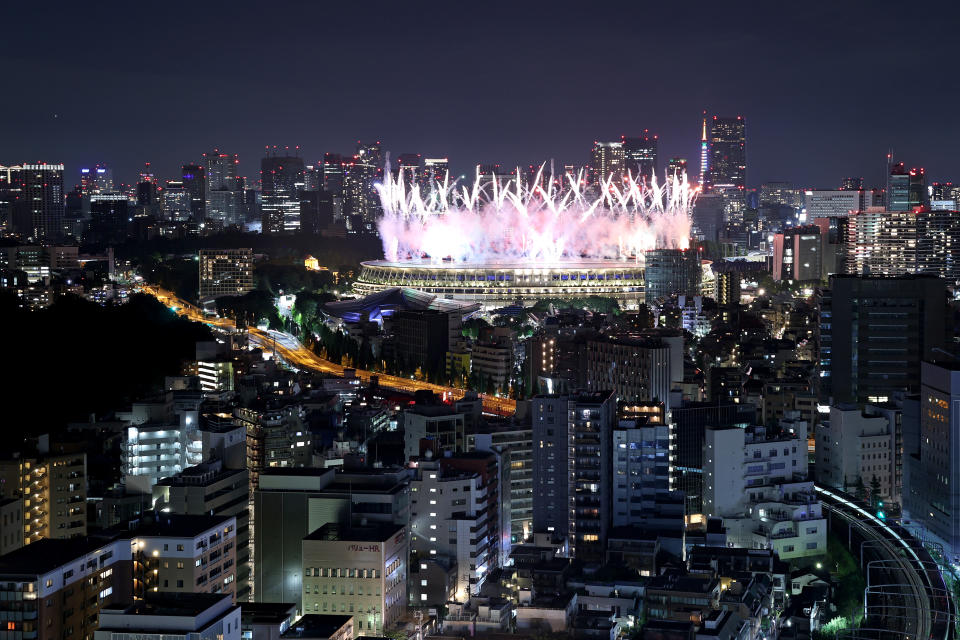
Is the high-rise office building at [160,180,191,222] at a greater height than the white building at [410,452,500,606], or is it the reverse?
the high-rise office building at [160,180,191,222]

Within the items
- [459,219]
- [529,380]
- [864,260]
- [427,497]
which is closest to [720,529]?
[427,497]

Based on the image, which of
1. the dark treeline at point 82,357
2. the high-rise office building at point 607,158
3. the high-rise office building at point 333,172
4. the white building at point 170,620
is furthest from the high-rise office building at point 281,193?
the white building at point 170,620

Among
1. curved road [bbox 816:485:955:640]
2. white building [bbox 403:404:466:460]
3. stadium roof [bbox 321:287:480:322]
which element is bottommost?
curved road [bbox 816:485:955:640]

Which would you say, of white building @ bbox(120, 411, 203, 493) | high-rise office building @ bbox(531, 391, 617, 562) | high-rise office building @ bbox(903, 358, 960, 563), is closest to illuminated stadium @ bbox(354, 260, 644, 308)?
white building @ bbox(120, 411, 203, 493)

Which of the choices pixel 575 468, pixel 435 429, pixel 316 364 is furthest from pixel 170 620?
pixel 316 364

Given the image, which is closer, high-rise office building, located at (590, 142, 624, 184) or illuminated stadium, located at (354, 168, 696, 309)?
illuminated stadium, located at (354, 168, 696, 309)

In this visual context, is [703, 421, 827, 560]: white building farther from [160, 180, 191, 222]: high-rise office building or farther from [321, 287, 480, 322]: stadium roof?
[160, 180, 191, 222]: high-rise office building
